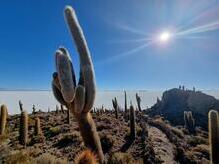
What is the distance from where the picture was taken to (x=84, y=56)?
38.5ft

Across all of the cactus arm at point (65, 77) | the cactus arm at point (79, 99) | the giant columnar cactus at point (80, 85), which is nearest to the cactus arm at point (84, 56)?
the giant columnar cactus at point (80, 85)

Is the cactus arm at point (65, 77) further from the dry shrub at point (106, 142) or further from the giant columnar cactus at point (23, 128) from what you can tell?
the giant columnar cactus at point (23, 128)

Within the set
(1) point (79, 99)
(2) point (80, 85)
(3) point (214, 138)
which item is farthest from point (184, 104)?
(1) point (79, 99)

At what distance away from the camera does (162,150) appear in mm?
19734

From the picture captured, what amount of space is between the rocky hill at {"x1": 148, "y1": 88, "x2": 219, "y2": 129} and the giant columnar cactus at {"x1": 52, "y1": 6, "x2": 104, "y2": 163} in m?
Result: 45.4

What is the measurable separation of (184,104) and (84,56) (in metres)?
57.4

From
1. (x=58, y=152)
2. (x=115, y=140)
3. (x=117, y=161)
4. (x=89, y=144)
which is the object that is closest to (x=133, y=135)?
(x=115, y=140)

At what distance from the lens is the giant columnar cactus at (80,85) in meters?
11.1

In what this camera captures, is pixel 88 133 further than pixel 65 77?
Yes

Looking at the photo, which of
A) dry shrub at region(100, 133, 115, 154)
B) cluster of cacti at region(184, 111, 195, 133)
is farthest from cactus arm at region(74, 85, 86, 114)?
cluster of cacti at region(184, 111, 195, 133)

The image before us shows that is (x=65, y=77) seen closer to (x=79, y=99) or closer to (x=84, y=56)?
(x=79, y=99)

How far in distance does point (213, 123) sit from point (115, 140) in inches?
455

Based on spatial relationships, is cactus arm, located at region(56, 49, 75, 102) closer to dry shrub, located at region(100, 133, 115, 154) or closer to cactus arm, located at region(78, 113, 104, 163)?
cactus arm, located at region(78, 113, 104, 163)

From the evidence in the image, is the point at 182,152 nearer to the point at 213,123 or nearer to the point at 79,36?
the point at 213,123
